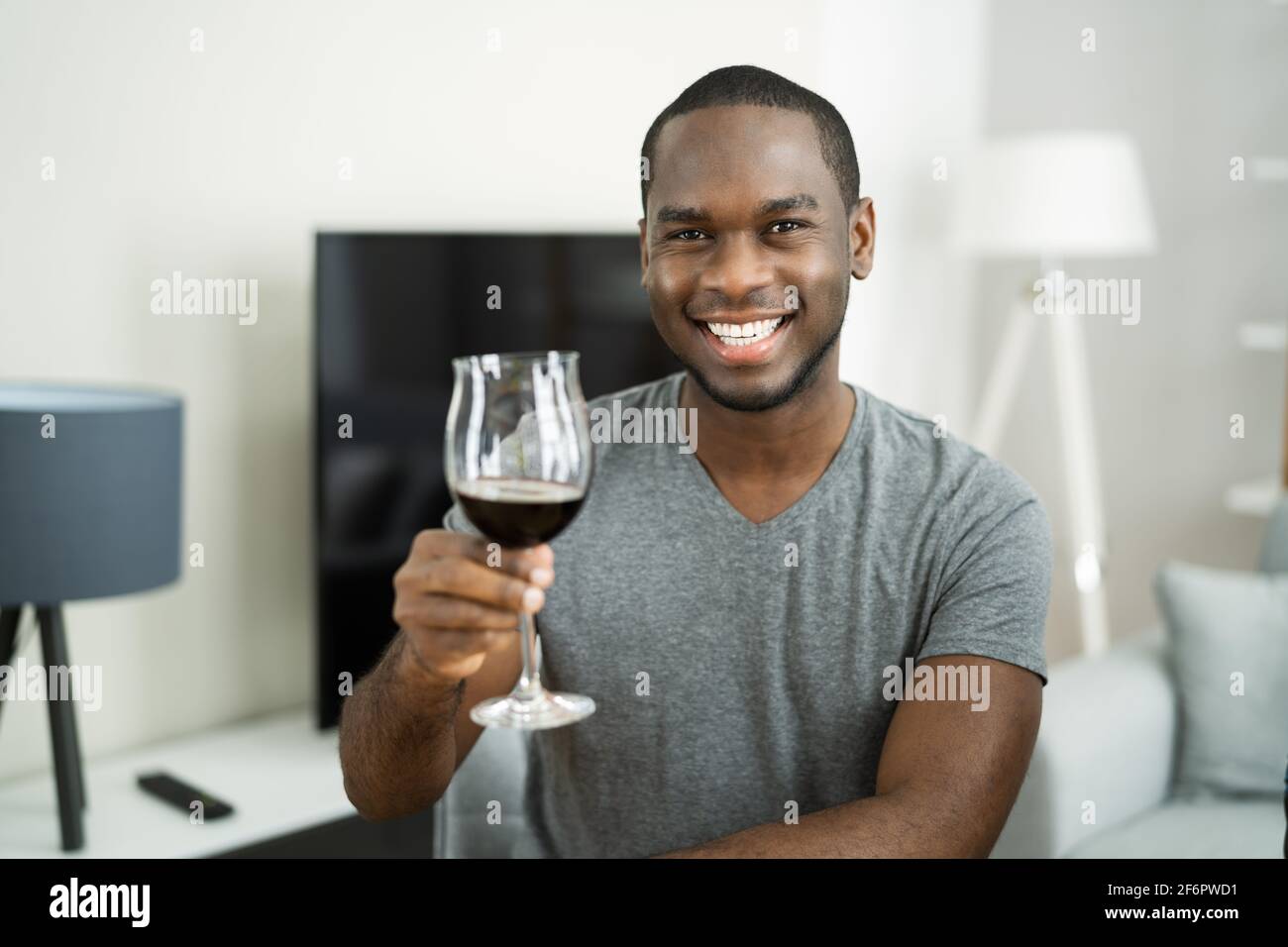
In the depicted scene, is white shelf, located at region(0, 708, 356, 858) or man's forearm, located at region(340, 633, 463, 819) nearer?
man's forearm, located at region(340, 633, 463, 819)

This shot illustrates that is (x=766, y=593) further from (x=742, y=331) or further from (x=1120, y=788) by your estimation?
(x=1120, y=788)

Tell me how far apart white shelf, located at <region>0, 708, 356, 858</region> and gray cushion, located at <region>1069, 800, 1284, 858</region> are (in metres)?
0.97

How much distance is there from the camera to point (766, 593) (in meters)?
1.06

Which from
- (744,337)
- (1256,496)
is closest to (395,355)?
(744,337)

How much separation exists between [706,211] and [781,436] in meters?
0.24

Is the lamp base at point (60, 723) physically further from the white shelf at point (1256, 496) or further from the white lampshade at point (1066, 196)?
the white shelf at point (1256, 496)

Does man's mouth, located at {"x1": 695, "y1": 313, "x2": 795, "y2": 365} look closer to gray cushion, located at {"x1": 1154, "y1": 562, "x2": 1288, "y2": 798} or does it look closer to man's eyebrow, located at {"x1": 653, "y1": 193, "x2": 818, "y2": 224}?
man's eyebrow, located at {"x1": 653, "y1": 193, "x2": 818, "y2": 224}

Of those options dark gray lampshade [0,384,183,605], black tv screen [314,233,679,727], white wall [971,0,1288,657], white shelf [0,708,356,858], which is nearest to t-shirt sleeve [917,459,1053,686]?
white shelf [0,708,356,858]

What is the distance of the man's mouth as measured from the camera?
0.96 metres

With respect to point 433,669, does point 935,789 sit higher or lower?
→ lower

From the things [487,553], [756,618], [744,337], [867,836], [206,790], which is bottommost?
[206,790]

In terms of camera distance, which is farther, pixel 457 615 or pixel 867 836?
pixel 867 836
